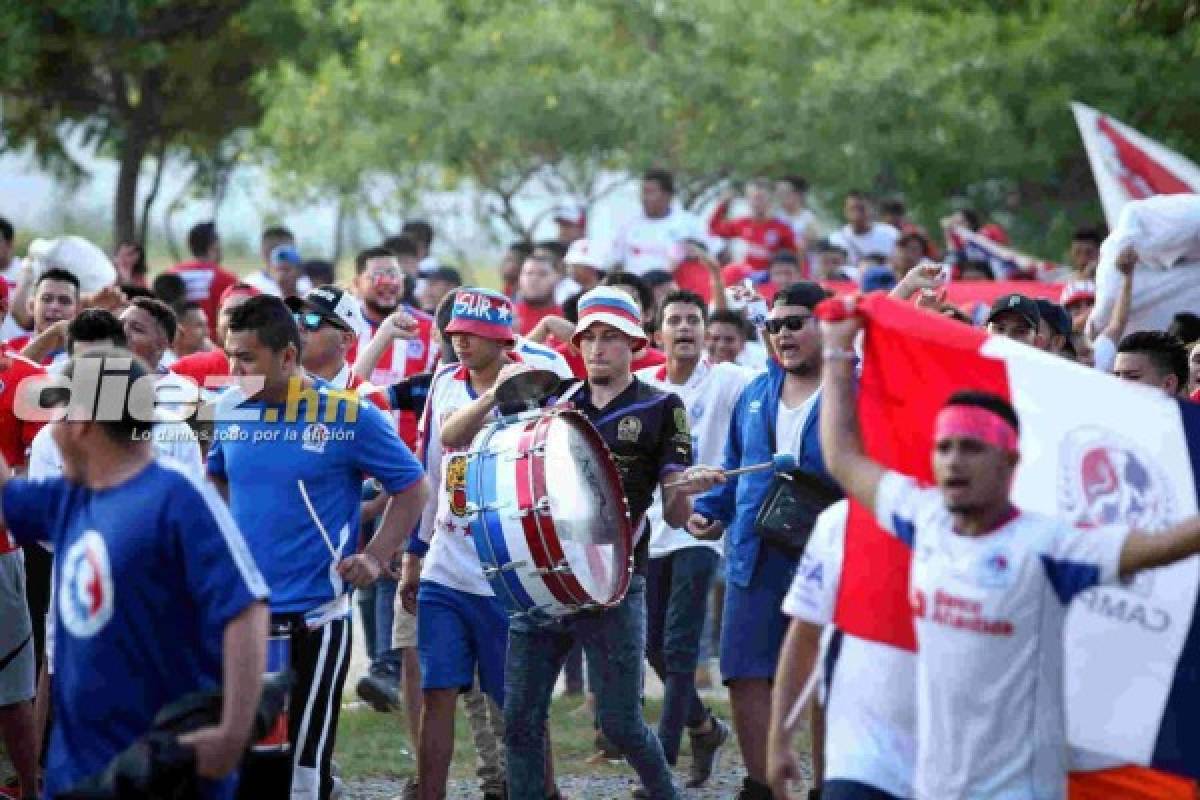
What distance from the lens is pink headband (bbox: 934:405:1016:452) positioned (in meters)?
6.96

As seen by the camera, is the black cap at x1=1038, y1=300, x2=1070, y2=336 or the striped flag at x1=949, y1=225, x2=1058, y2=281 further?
the striped flag at x1=949, y1=225, x2=1058, y2=281

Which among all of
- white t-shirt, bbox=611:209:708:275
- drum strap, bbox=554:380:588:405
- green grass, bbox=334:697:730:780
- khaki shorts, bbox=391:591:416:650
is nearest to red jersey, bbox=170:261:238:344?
white t-shirt, bbox=611:209:708:275

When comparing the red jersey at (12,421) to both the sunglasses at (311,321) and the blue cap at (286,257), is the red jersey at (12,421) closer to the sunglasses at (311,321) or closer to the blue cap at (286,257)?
the sunglasses at (311,321)

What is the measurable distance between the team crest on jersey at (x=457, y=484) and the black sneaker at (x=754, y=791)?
1.75 metres

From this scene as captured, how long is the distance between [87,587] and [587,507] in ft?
10.7

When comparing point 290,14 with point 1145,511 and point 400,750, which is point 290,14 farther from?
point 1145,511

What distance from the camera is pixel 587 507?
392 inches

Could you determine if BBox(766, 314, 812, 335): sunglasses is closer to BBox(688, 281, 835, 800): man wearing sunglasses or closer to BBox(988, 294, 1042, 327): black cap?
BBox(688, 281, 835, 800): man wearing sunglasses

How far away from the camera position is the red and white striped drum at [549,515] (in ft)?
31.9

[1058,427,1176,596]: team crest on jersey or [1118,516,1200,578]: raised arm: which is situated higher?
[1058,427,1176,596]: team crest on jersey

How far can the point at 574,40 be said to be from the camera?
25266 mm

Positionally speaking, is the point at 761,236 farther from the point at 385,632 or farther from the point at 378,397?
the point at 378,397

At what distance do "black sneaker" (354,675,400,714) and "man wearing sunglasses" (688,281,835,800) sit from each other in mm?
3156

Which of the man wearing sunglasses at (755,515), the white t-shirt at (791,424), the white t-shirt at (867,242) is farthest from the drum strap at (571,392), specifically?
the white t-shirt at (867,242)
